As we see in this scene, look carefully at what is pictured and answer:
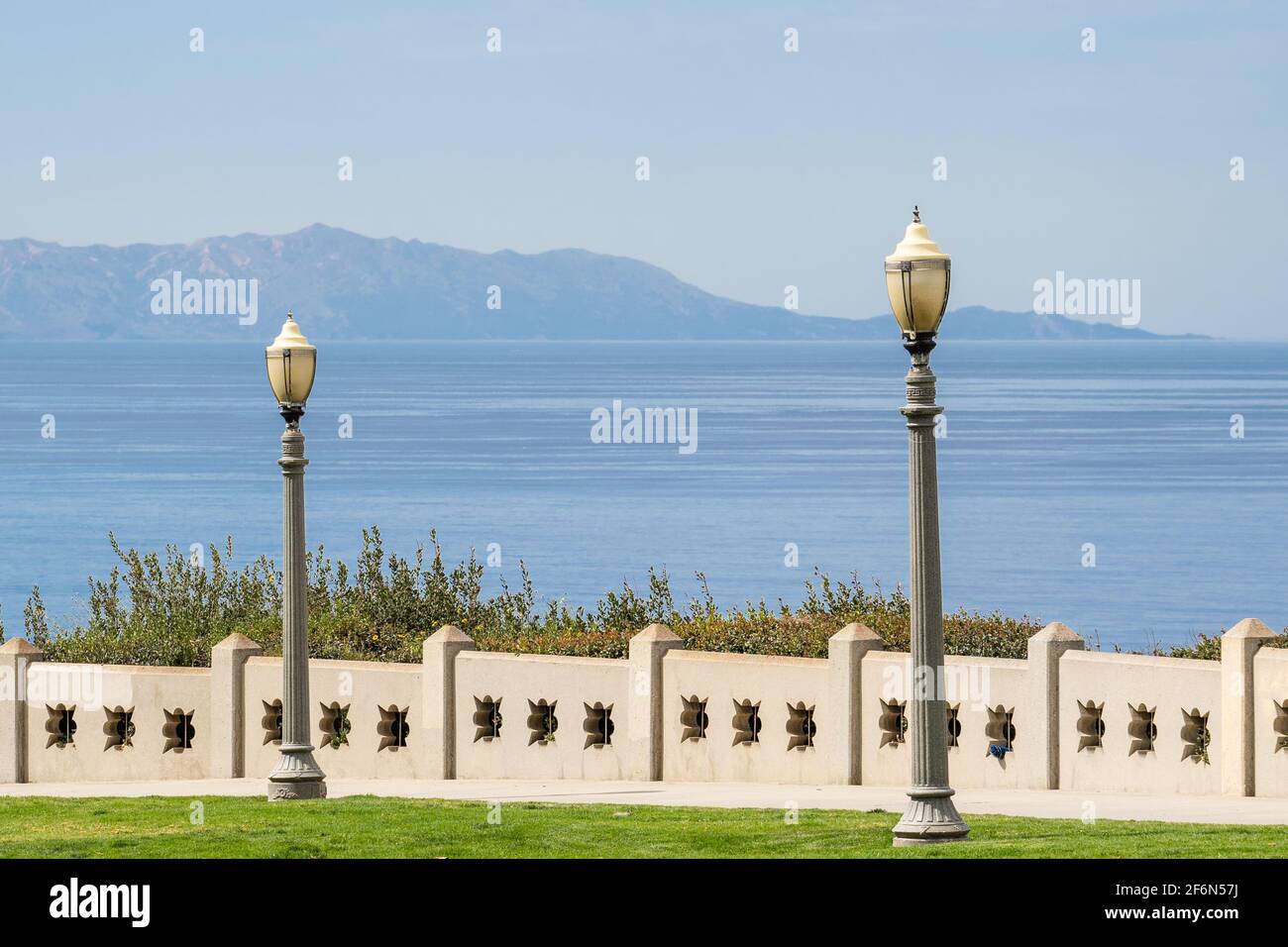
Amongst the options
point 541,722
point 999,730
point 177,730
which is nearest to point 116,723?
point 177,730

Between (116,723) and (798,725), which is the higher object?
(798,725)

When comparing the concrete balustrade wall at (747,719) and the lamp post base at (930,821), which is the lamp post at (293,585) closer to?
the concrete balustrade wall at (747,719)

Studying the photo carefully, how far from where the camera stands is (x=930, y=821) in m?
13.0

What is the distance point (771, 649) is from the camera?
21547mm

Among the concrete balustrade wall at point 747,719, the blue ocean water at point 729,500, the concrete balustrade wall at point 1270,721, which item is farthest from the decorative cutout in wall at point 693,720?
the blue ocean water at point 729,500

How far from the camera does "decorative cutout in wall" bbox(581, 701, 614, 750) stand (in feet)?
63.1

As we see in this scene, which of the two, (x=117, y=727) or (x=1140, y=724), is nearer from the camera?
(x=1140, y=724)

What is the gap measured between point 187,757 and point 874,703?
7.54 meters

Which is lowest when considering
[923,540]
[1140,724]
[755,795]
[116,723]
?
[755,795]

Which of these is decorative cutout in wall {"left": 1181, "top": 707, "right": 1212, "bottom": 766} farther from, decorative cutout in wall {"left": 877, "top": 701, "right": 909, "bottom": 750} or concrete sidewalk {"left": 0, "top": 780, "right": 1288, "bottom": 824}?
decorative cutout in wall {"left": 877, "top": 701, "right": 909, "bottom": 750}

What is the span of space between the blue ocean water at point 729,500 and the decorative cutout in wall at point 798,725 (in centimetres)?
4459

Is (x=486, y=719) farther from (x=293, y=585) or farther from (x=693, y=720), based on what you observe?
(x=293, y=585)

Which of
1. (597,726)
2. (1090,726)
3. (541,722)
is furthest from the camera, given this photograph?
(541,722)

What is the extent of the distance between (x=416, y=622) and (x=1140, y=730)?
11.4 meters
